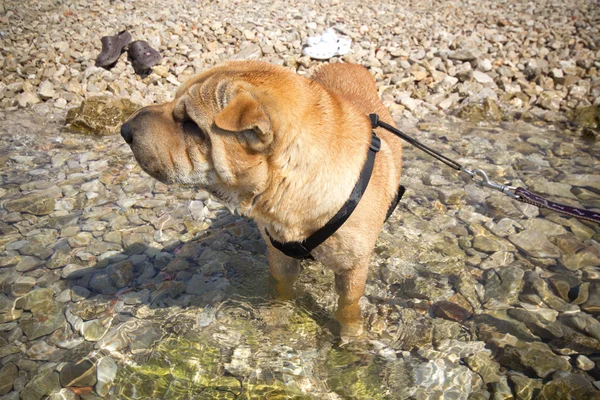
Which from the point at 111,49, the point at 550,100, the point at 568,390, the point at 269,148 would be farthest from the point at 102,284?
the point at 550,100

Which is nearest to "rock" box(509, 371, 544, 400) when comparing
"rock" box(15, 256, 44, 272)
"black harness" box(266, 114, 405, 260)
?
"black harness" box(266, 114, 405, 260)

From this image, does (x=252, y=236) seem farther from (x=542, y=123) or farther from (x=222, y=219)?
(x=542, y=123)

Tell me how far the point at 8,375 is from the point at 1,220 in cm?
227

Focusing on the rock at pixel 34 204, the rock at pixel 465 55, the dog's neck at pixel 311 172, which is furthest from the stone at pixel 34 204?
the rock at pixel 465 55

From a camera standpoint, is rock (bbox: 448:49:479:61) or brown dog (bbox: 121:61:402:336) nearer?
brown dog (bbox: 121:61:402:336)

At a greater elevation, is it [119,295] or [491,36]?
[491,36]

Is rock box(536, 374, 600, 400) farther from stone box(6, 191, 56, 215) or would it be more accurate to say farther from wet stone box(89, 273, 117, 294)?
stone box(6, 191, 56, 215)

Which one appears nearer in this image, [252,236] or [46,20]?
[252,236]

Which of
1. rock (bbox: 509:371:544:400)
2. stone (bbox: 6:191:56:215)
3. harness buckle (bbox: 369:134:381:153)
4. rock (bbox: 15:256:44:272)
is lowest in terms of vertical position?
rock (bbox: 15:256:44:272)

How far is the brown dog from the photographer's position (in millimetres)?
2574

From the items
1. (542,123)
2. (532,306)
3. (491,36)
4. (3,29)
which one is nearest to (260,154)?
(532,306)

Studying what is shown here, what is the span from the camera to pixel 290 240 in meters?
2.98

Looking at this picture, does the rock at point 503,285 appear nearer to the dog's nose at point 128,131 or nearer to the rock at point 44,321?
the dog's nose at point 128,131

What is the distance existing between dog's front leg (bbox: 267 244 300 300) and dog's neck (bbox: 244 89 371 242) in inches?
21.4
